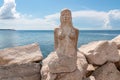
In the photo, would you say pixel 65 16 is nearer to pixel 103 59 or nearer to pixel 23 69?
pixel 23 69

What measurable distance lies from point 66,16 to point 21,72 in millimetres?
2322

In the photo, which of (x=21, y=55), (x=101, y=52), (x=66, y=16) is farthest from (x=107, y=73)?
(x=21, y=55)

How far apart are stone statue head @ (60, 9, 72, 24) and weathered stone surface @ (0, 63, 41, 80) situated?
173 centimetres

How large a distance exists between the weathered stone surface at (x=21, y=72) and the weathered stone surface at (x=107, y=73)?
89.4 inches

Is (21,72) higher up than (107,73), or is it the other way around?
(21,72)

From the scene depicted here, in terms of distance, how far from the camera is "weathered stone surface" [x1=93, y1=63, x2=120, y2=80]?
379 inches

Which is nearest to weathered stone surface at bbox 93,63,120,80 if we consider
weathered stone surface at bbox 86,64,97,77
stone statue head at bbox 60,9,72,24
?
weathered stone surface at bbox 86,64,97,77

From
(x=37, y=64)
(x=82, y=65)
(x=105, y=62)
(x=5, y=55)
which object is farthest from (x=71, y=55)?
(x=5, y=55)

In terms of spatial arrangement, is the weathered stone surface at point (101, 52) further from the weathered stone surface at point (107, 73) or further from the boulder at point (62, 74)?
the boulder at point (62, 74)

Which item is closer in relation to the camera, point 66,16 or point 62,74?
point 62,74

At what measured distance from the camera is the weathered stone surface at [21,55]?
957 centimetres

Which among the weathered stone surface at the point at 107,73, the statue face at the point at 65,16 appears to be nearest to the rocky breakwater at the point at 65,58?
the statue face at the point at 65,16

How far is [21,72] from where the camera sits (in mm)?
8633

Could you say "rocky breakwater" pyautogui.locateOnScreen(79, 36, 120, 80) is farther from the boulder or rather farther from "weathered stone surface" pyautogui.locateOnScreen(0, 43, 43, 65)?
"weathered stone surface" pyautogui.locateOnScreen(0, 43, 43, 65)
